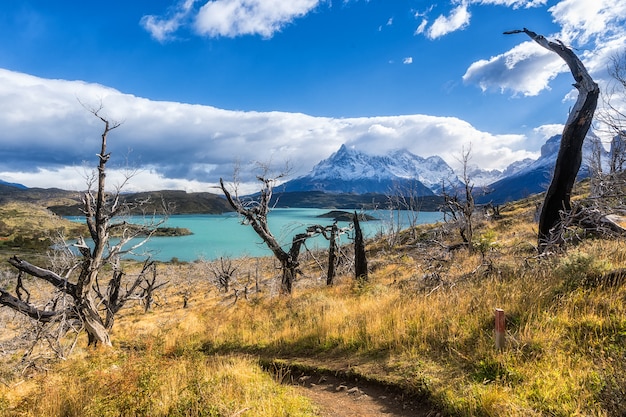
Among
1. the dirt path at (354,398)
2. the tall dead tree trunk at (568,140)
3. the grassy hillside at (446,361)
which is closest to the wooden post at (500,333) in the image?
the grassy hillside at (446,361)

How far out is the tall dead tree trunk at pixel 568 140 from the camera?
28.8 ft

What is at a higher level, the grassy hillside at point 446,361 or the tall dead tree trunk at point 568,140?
the tall dead tree trunk at point 568,140

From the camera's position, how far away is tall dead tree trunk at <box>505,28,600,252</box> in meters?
8.79

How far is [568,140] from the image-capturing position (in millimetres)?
9133

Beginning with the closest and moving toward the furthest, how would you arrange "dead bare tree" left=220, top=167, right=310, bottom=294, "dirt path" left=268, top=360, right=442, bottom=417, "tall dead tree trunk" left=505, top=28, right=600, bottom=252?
"dirt path" left=268, top=360, right=442, bottom=417 < "tall dead tree trunk" left=505, top=28, right=600, bottom=252 < "dead bare tree" left=220, top=167, right=310, bottom=294

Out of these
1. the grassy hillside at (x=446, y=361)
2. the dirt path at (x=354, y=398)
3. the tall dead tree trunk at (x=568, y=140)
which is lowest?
the dirt path at (x=354, y=398)

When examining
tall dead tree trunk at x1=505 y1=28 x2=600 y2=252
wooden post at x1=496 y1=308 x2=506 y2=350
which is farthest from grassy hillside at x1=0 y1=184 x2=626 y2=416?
tall dead tree trunk at x1=505 y1=28 x2=600 y2=252

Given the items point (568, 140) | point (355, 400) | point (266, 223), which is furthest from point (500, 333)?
point (266, 223)

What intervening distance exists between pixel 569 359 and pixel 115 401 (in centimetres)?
604

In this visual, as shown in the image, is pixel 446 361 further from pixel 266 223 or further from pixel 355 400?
pixel 266 223

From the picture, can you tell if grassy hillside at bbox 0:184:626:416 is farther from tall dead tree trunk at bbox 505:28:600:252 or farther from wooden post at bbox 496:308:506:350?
tall dead tree trunk at bbox 505:28:600:252

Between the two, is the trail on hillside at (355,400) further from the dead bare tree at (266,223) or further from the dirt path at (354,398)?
the dead bare tree at (266,223)

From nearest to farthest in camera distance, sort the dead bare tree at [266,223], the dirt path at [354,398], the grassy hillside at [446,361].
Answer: the grassy hillside at [446,361]
the dirt path at [354,398]
the dead bare tree at [266,223]

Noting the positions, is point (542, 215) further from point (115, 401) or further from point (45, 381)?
point (45, 381)
